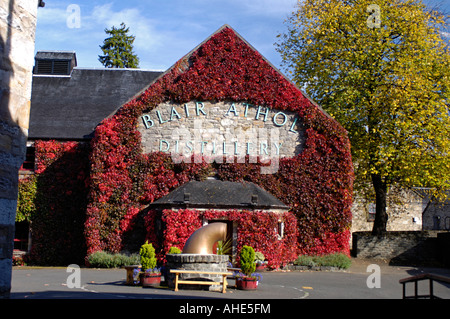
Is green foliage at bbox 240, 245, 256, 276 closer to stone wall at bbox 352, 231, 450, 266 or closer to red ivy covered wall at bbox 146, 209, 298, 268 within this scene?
red ivy covered wall at bbox 146, 209, 298, 268

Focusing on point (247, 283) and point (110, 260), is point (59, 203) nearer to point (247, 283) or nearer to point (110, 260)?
point (110, 260)

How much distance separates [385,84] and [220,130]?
10266mm

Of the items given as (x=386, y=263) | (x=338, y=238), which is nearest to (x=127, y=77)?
(x=338, y=238)

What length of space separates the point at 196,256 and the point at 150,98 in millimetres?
11543

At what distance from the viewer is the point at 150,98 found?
24031 millimetres

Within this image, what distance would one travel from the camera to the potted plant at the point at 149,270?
48.3 ft

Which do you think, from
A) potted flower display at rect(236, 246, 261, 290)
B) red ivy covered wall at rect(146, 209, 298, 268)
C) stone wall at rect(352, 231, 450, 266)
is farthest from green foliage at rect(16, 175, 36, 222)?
stone wall at rect(352, 231, 450, 266)

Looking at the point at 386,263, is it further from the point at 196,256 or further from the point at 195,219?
the point at 196,256

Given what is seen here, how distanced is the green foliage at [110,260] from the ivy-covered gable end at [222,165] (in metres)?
0.70

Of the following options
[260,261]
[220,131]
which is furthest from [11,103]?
[220,131]

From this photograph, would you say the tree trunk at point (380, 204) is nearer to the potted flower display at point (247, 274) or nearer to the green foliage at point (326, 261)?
the green foliage at point (326, 261)

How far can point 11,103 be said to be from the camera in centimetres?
736
